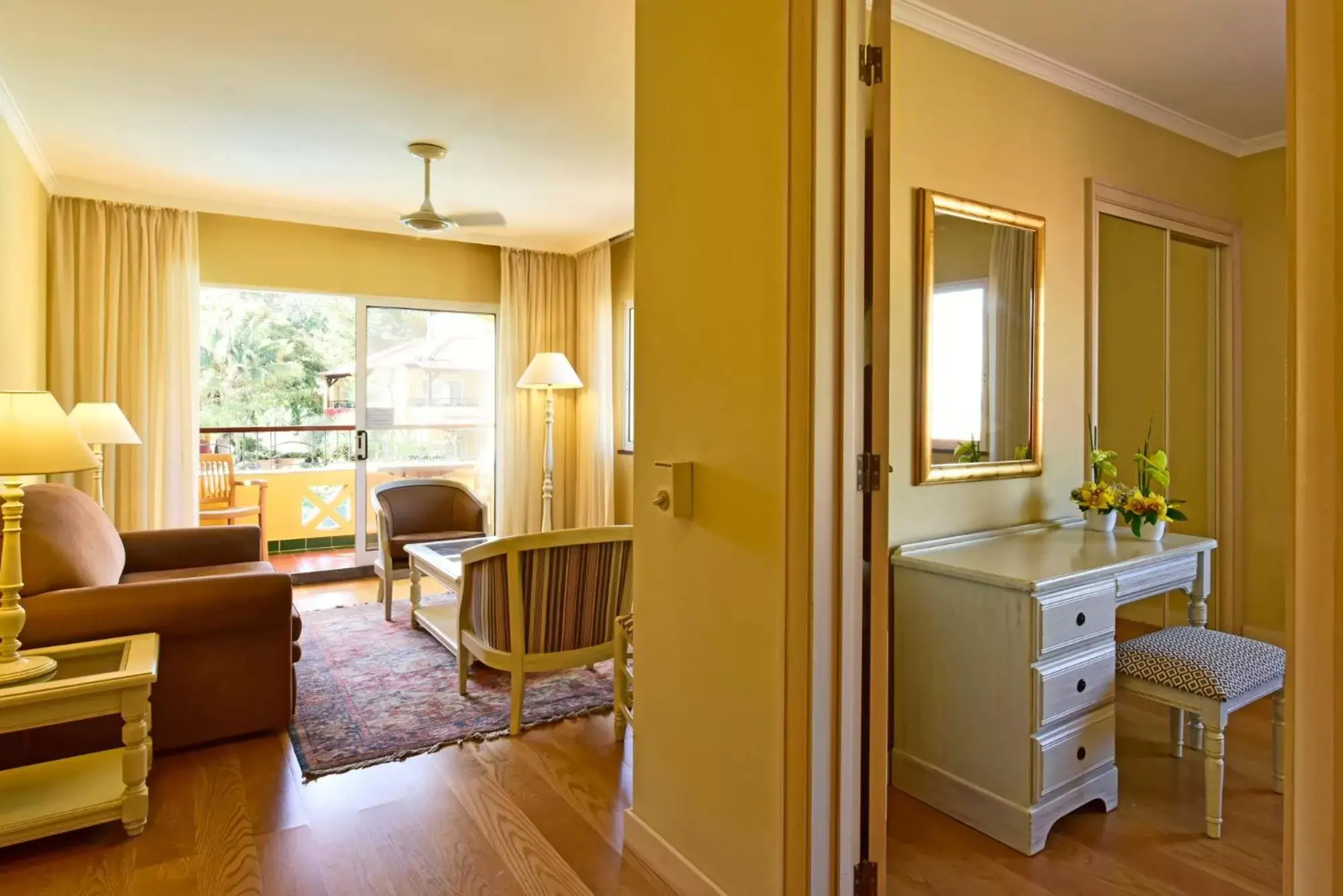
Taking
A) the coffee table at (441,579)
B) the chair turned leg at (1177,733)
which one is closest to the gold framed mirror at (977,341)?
the chair turned leg at (1177,733)

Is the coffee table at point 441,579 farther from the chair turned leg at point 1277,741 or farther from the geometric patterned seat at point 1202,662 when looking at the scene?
the chair turned leg at point 1277,741

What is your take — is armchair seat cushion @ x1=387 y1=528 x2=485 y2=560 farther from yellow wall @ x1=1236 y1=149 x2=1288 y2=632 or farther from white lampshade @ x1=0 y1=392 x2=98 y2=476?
yellow wall @ x1=1236 y1=149 x2=1288 y2=632

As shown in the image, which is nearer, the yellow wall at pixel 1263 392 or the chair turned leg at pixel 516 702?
the chair turned leg at pixel 516 702

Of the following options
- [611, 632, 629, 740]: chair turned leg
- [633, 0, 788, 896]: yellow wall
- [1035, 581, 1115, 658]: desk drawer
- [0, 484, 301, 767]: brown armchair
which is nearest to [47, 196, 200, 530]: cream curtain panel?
[0, 484, 301, 767]: brown armchair

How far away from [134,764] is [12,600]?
61 centimetres

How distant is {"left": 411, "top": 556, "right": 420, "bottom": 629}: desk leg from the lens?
4.36m

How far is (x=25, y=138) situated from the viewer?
160 inches

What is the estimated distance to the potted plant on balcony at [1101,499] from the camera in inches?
114

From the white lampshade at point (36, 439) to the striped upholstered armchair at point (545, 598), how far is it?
4.16 feet

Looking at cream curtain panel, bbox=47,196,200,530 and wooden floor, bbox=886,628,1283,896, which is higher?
cream curtain panel, bbox=47,196,200,530

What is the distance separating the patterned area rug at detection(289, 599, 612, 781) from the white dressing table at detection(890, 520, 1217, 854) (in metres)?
1.40

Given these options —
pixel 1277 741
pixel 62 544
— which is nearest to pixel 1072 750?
pixel 1277 741

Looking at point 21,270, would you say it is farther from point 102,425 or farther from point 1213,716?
point 1213,716

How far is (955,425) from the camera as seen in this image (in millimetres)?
2791
